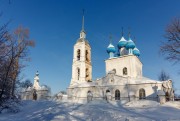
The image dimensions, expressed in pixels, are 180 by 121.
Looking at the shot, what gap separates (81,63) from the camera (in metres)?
31.7

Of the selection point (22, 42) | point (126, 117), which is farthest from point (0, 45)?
point (22, 42)

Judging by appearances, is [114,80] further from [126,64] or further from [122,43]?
[122,43]

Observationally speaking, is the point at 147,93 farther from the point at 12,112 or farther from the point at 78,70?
the point at 12,112

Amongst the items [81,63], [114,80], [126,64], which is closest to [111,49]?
[126,64]

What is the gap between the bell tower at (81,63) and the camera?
31.6m

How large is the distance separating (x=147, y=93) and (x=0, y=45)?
2107cm

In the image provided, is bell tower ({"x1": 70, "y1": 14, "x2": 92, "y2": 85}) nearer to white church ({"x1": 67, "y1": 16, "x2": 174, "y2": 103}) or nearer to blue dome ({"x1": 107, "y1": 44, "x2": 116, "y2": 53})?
white church ({"x1": 67, "y1": 16, "x2": 174, "y2": 103})

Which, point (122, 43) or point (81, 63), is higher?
point (122, 43)

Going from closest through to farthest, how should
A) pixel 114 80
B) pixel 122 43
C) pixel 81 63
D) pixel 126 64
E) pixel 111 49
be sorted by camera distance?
pixel 114 80
pixel 126 64
pixel 81 63
pixel 111 49
pixel 122 43

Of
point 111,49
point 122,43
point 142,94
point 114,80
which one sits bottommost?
point 142,94

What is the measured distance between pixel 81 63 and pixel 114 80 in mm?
6925

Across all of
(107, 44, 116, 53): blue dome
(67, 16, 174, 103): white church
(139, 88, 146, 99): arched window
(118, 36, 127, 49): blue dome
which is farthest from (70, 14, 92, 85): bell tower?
(139, 88, 146, 99): arched window

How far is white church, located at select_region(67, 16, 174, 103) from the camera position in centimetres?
2545

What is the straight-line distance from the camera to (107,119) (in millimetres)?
9688
